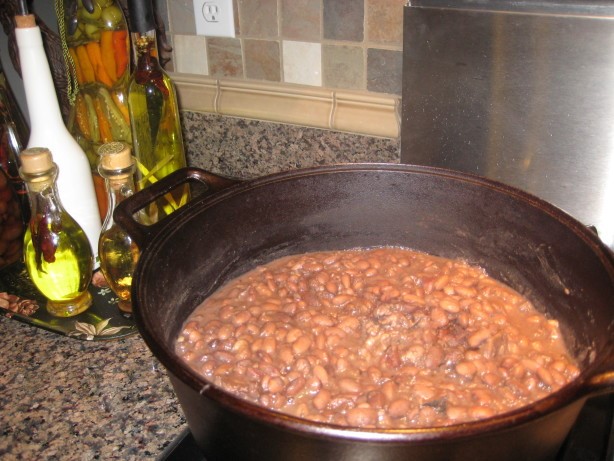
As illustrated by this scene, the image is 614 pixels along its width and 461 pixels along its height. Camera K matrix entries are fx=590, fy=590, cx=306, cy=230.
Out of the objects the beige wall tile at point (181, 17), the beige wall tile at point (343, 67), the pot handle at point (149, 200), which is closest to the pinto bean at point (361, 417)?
the pot handle at point (149, 200)

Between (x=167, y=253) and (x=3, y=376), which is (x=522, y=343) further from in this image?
(x=3, y=376)

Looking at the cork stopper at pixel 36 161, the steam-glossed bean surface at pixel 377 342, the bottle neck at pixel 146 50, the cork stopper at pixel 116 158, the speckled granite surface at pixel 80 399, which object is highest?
the bottle neck at pixel 146 50

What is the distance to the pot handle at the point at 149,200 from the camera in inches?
36.9

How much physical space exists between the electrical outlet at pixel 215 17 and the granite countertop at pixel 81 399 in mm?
755

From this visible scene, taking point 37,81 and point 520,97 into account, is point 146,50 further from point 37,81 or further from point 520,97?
point 520,97

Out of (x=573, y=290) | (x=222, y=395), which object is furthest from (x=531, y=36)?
(x=222, y=395)

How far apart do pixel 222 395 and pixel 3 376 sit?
24.3 inches

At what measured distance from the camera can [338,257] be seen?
127 centimetres

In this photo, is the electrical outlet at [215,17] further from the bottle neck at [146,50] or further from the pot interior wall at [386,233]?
the pot interior wall at [386,233]

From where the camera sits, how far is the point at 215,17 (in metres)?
1.42

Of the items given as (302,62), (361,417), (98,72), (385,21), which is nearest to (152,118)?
(98,72)

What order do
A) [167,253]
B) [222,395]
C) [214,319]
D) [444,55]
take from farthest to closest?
1. [444,55]
2. [214,319]
3. [167,253]
4. [222,395]

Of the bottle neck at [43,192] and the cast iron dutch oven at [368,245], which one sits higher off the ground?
the bottle neck at [43,192]

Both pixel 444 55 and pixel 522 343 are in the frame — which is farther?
pixel 444 55
